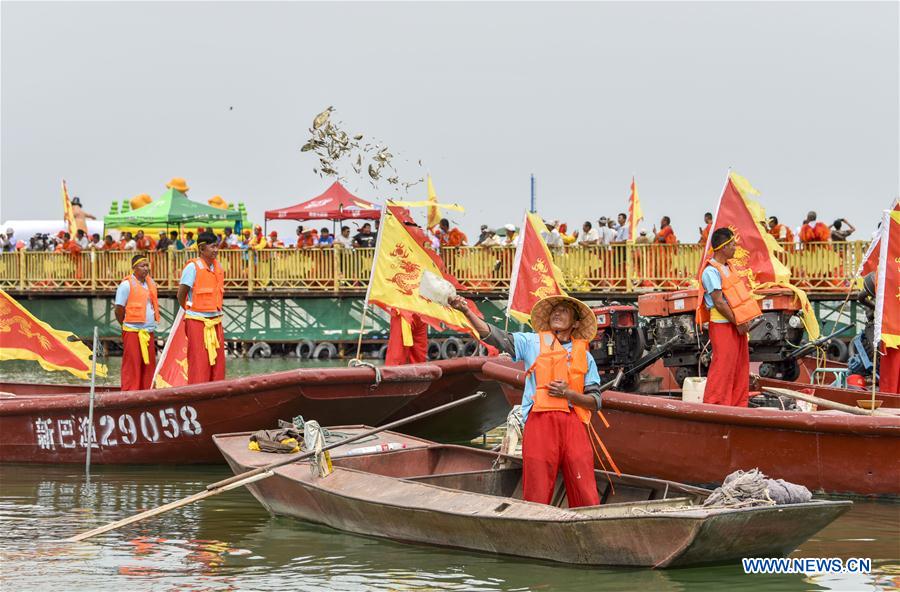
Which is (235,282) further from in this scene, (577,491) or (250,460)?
(577,491)

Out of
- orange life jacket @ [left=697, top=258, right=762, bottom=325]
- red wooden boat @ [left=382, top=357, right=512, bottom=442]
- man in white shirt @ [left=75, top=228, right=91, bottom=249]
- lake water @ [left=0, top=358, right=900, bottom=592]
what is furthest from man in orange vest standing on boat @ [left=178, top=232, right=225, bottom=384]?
man in white shirt @ [left=75, top=228, right=91, bottom=249]

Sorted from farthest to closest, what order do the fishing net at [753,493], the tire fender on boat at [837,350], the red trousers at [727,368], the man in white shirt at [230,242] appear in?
the man in white shirt at [230,242] → the tire fender on boat at [837,350] → the red trousers at [727,368] → the fishing net at [753,493]

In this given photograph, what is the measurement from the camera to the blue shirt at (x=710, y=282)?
12133 mm

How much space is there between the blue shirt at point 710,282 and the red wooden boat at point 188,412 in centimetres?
284

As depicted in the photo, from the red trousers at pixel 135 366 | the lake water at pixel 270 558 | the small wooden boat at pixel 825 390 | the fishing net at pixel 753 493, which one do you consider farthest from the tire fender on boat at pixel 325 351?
the fishing net at pixel 753 493

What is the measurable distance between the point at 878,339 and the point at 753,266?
2604 mm

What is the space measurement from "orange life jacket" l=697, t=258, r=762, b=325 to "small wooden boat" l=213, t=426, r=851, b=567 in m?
2.62

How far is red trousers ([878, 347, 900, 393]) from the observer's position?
518 inches

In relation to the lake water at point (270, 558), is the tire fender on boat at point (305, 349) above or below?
above

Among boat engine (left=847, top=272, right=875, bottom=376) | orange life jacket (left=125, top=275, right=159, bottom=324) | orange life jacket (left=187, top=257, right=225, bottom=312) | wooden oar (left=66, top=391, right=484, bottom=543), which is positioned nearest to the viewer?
wooden oar (left=66, top=391, right=484, bottom=543)

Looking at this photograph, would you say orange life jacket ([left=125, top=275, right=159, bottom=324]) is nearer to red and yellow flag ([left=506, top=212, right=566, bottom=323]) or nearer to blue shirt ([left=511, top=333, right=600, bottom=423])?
red and yellow flag ([left=506, top=212, right=566, bottom=323])

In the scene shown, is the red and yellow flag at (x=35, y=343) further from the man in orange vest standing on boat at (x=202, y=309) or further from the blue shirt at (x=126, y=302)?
the man in orange vest standing on boat at (x=202, y=309)

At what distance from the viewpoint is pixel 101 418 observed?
46.0 ft

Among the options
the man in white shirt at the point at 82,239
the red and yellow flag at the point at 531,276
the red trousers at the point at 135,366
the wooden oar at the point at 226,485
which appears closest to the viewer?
the wooden oar at the point at 226,485
